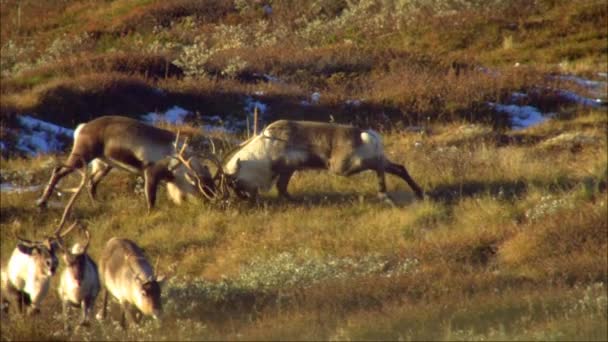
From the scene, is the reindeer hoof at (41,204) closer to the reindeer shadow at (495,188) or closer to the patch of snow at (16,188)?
the patch of snow at (16,188)

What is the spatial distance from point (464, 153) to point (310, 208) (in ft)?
10.5

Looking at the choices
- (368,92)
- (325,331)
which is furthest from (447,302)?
(368,92)

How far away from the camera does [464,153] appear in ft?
51.0

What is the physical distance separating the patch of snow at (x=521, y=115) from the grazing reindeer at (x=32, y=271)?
499 inches

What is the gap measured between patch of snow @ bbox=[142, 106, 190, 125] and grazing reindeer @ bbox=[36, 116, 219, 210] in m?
4.98

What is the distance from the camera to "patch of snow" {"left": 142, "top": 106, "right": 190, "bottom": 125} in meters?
Answer: 18.5

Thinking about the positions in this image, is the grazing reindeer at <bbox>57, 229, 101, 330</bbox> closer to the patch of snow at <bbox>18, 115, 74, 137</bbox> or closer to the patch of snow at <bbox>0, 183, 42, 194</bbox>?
the patch of snow at <bbox>0, 183, 42, 194</bbox>

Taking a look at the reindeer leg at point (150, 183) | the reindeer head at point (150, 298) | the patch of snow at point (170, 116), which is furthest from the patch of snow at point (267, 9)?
the reindeer head at point (150, 298)

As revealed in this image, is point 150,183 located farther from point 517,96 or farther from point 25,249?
point 517,96

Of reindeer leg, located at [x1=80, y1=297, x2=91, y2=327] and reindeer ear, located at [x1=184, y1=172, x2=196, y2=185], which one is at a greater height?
reindeer leg, located at [x1=80, y1=297, x2=91, y2=327]

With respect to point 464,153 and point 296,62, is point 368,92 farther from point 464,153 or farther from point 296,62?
point 464,153

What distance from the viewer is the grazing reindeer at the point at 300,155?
1309cm

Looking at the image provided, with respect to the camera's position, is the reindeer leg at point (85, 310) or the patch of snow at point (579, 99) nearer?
the reindeer leg at point (85, 310)

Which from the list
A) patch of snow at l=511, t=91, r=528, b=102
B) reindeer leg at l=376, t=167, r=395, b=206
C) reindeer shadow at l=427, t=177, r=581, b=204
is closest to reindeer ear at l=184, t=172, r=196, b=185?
reindeer leg at l=376, t=167, r=395, b=206
